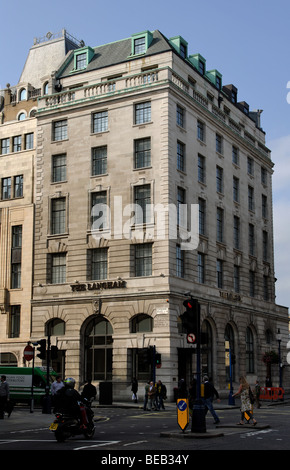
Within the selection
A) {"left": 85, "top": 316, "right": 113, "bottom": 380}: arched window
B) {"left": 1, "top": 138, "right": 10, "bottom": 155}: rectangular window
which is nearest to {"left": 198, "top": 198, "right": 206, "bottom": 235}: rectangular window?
{"left": 85, "top": 316, "right": 113, "bottom": 380}: arched window

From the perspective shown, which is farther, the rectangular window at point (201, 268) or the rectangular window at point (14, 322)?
the rectangular window at point (14, 322)

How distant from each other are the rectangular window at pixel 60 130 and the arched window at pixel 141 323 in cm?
1623

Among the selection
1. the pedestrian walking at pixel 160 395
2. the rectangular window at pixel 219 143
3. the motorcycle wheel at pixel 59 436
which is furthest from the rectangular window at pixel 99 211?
the motorcycle wheel at pixel 59 436

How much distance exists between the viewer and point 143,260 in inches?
1861

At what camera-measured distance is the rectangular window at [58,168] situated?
52531mm

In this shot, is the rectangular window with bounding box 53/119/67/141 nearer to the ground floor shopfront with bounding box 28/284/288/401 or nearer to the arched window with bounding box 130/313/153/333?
the ground floor shopfront with bounding box 28/284/288/401

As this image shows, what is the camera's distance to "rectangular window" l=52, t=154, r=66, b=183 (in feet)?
172

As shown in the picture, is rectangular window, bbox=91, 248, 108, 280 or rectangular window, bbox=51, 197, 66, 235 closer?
rectangular window, bbox=91, 248, 108, 280

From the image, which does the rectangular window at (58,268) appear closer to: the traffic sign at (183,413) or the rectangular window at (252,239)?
the rectangular window at (252,239)

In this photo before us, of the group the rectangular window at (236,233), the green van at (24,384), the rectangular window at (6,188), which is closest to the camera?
the green van at (24,384)

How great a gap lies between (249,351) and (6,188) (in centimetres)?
2559

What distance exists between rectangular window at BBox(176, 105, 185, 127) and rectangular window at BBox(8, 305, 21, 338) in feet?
63.6

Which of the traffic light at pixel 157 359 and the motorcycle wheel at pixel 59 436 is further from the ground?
the traffic light at pixel 157 359
